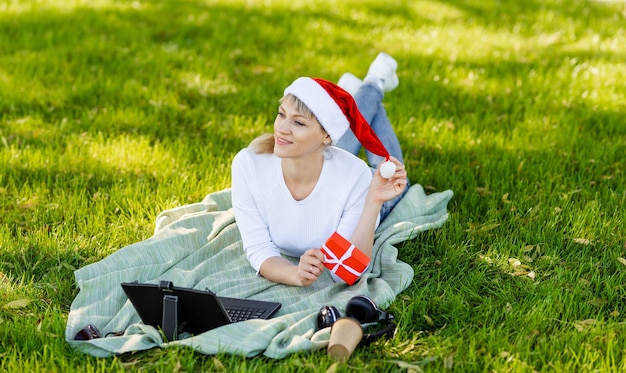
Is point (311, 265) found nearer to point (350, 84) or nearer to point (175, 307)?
point (175, 307)

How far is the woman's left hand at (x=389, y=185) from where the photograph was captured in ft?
12.6

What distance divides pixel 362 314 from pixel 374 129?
1.87m

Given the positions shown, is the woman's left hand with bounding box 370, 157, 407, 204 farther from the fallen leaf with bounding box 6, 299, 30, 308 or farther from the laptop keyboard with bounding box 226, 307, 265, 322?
the fallen leaf with bounding box 6, 299, 30, 308

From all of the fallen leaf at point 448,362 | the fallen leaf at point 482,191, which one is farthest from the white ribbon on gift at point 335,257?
the fallen leaf at point 482,191

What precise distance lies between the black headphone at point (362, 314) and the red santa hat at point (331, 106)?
Result: 2.10ft

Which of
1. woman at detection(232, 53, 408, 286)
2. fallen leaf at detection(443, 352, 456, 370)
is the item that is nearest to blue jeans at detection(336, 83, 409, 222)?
woman at detection(232, 53, 408, 286)

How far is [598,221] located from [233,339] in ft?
7.74

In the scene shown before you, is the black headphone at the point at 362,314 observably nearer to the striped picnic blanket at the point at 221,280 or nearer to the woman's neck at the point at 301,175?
the striped picnic blanket at the point at 221,280

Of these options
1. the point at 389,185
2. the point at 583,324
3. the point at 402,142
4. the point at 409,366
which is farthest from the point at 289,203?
the point at 402,142

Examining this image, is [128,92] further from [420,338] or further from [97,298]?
[420,338]

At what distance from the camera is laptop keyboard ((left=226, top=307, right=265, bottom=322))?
3701 mm

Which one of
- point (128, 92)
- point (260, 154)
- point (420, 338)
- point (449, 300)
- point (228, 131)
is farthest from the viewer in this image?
point (128, 92)

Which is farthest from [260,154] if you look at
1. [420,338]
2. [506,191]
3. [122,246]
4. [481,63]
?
[481,63]

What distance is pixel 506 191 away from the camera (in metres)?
5.13
